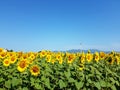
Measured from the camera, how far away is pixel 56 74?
30.4 ft

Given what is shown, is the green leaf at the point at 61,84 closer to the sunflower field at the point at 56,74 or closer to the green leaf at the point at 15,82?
the sunflower field at the point at 56,74

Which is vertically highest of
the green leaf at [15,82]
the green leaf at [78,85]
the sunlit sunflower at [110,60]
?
the sunlit sunflower at [110,60]

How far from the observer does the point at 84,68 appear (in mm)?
9641

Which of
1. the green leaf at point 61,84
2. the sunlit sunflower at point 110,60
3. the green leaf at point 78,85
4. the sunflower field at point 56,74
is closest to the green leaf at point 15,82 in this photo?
the sunflower field at point 56,74

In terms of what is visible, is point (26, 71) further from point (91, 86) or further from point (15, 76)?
point (91, 86)

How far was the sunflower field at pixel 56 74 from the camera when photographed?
28.0 feet

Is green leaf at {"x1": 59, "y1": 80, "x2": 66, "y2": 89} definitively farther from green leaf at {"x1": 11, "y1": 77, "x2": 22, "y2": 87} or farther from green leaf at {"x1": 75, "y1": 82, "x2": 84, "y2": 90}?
green leaf at {"x1": 11, "y1": 77, "x2": 22, "y2": 87}

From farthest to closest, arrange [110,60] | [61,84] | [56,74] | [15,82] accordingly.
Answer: [110,60] < [56,74] < [61,84] < [15,82]

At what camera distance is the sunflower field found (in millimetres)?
8547

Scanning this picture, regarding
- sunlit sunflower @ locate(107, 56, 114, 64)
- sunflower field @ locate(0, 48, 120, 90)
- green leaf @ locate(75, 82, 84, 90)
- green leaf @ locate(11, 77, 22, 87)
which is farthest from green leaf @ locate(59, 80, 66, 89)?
sunlit sunflower @ locate(107, 56, 114, 64)

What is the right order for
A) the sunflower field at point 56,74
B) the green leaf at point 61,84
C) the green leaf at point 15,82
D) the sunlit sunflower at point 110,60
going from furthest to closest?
1. the sunlit sunflower at point 110,60
2. the green leaf at point 61,84
3. the sunflower field at point 56,74
4. the green leaf at point 15,82

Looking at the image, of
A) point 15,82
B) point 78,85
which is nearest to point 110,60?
point 78,85

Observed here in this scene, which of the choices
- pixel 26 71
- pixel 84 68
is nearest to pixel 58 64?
pixel 84 68

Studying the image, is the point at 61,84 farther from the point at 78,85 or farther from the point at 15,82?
the point at 15,82
